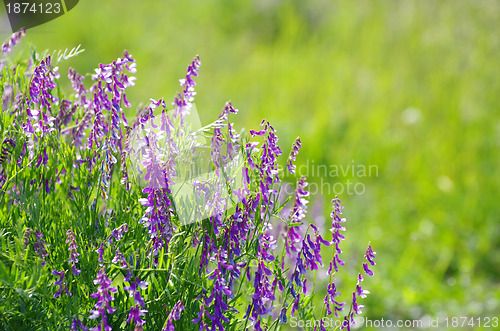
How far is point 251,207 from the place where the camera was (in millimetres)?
1629

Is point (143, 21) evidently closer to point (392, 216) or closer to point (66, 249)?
point (392, 216)

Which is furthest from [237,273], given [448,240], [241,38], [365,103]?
[241,38]

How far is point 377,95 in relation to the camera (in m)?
6.59

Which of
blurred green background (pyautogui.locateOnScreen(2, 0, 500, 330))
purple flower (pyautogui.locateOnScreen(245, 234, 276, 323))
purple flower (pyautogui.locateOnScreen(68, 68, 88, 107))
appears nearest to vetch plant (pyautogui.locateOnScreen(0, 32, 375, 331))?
purple flower (pyautogui.locateOnScreen(245, 234, 276, 323))

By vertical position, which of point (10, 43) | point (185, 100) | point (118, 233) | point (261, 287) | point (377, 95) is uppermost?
point (377, 95)

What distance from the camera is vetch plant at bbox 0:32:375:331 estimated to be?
1535 mm

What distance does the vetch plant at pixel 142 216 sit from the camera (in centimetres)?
154

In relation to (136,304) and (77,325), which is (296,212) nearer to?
(136,304)

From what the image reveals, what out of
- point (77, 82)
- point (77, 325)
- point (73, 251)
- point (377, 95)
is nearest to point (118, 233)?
point (73, 251)

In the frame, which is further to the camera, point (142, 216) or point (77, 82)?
point (77, 82)

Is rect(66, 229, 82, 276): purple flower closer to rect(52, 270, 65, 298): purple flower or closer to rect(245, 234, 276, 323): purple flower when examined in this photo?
rect(52, 270, 65, 298): purple flower

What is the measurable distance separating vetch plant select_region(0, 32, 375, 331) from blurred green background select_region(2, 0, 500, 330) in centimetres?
186

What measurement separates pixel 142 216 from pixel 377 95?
5250 millimetres

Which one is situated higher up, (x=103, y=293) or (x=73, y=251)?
(x=73, y=251)
